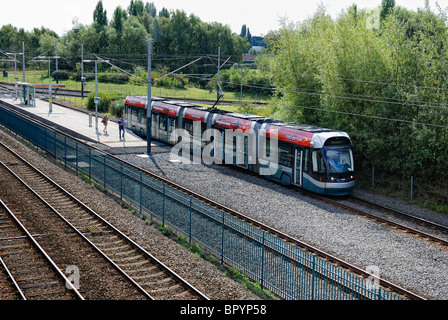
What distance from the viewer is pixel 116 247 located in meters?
16.7

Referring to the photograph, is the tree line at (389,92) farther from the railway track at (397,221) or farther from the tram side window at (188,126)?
the tram side window at (188,126)

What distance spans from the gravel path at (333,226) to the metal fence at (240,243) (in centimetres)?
127

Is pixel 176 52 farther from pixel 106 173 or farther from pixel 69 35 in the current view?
pixel 106 173

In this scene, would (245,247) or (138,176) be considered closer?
(245,247)

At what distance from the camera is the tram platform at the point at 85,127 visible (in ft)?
113

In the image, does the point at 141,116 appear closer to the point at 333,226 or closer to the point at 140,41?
the point at 333,226

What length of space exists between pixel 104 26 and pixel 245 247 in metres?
102

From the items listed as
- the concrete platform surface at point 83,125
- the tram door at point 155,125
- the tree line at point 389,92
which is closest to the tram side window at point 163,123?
the tram door at point 155,125

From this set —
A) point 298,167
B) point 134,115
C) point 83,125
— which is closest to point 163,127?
point 134,115

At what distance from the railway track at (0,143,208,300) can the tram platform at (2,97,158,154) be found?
867 cm

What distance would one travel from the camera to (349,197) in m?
24.0

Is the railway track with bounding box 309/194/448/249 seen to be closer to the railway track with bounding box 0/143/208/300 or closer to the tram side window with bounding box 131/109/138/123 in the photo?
the railway track with bounding box 0/143/208/300
